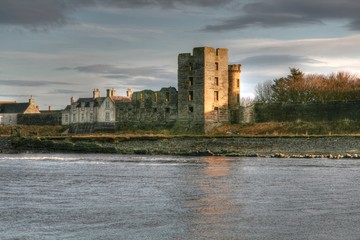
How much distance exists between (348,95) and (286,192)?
188 feet

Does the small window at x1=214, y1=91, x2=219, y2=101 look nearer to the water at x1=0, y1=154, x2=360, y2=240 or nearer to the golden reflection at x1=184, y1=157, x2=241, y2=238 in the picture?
the water at x1=0, y1=154, x2=360, y2=240

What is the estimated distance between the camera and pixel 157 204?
2320 cm

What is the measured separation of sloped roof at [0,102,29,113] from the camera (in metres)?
104

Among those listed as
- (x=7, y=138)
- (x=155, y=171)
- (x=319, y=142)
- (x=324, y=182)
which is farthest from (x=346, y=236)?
(x=7, y=138)

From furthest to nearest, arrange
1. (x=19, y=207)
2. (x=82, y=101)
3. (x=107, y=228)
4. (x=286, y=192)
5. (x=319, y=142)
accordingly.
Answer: (x=82, y=101)
(x=319, y=142)
(x=286, y=192)
(x=19, y=207)
(x=107, y=228)

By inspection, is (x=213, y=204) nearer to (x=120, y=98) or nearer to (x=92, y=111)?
(x=92, y=111)

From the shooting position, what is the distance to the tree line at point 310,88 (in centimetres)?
8177

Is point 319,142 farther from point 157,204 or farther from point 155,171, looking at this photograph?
point 157,204

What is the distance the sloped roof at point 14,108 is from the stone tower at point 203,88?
38470 millimetres

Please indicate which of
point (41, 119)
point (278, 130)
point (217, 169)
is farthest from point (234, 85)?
point (217, 169)

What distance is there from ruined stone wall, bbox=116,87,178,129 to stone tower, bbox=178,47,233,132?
1.49 m

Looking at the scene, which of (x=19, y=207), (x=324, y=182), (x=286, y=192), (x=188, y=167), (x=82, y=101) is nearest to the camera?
(x=19, y=207)

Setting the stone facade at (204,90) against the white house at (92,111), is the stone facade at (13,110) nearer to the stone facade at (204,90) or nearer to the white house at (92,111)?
the white house at (92,111)

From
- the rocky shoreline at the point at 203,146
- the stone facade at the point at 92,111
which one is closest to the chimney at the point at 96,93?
the stone facade at the point at 92,111
